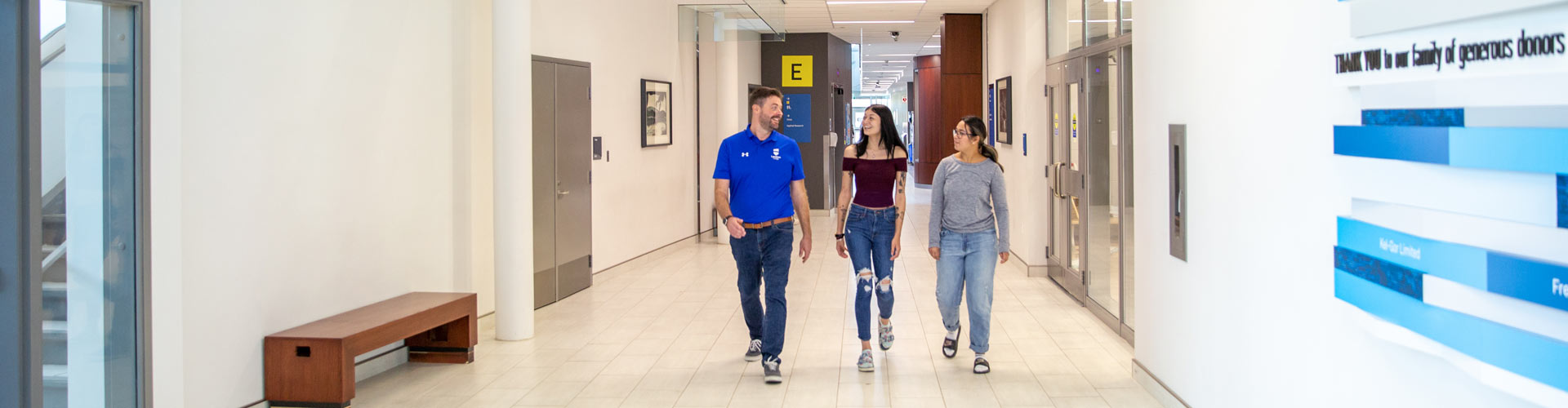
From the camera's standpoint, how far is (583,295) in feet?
27.2

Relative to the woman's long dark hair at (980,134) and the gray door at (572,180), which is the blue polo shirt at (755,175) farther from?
the gray door at (572,180)

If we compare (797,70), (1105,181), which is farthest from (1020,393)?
(797,70)

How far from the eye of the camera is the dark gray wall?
53.4 ft

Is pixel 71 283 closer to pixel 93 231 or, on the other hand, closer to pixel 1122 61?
pixel 93 231

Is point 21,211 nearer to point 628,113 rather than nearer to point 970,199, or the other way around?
point 970,199

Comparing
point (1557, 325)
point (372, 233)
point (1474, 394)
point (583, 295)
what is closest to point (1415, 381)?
point (1474, 394)

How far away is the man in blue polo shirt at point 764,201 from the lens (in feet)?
16.9

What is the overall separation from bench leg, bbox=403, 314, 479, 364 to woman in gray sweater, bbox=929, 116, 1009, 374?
8.07ft

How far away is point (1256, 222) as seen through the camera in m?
3.57

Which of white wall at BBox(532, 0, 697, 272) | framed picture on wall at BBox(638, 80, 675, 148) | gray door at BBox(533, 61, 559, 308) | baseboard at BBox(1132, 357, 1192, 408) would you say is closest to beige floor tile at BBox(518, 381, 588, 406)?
gray door at BBox(533, 61, 559, 308)

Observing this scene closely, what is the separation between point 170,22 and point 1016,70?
24.0ft

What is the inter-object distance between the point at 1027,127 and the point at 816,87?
7191mm

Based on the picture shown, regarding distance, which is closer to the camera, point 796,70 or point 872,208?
point 872,208

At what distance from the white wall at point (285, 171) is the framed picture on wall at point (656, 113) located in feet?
14.2
